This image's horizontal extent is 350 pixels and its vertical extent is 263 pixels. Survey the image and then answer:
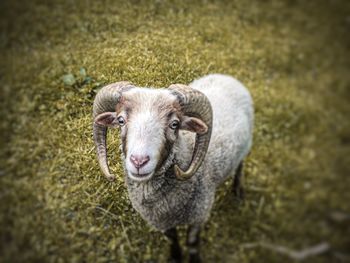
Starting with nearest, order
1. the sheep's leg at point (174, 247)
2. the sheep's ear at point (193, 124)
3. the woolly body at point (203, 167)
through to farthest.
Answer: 1. the sheep's ear at point (193, 124)
2. the woolly body at point (203, 167)
3. the sheep's leg at point (174, 247)

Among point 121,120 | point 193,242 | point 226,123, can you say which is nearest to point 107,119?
point 121,120

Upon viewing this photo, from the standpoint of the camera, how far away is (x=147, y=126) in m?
2.54

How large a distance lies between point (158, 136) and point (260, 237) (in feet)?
8.51

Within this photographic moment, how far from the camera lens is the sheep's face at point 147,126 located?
247cm

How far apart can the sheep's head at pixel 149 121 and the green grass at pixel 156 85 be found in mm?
422

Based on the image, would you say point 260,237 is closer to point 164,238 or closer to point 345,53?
point 164,238

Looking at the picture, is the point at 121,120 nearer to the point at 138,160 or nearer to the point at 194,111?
the point at 138,160

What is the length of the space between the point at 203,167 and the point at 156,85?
3.04ft

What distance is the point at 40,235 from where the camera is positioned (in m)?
3.85

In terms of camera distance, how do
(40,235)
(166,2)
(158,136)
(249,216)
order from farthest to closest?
(249,216)
(166,2)
(40,235)
(158,136)

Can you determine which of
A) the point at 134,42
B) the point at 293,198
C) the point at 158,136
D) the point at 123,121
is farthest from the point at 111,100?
the point at 293,198

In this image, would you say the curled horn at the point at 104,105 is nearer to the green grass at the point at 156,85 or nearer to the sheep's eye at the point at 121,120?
the sheep's eye at the point at 121,120

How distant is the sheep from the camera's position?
257 centimetres

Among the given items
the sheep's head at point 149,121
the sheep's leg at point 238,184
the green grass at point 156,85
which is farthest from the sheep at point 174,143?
the sheep's leg at point 238,184
